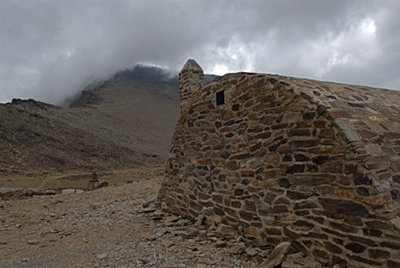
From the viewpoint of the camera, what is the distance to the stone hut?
15.8ft

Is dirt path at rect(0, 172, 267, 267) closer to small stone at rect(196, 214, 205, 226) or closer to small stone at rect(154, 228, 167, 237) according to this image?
small stone at rect(154, 228, 167, 237)

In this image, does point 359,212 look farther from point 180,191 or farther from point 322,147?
point 180,191

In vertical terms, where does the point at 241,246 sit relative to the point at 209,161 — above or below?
→ below

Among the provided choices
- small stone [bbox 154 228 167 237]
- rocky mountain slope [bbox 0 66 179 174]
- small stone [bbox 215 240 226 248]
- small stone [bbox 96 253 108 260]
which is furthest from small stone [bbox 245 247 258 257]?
rocky mountain slope [bbox 0 66 179 174]

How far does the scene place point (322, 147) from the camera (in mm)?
5348

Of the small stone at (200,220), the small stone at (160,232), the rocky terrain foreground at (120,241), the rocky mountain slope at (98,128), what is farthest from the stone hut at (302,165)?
the rocky mountain slope at (98,128)

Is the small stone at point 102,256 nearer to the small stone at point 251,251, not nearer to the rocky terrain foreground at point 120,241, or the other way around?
the rocky terrain foreground at point 120,241

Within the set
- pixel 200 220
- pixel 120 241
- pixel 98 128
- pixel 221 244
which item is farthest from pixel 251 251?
pixel 98 128

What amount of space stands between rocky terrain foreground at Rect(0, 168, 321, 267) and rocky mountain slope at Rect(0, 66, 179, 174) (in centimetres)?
1802

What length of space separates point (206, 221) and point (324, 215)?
303 cm

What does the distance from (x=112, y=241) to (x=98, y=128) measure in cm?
3949

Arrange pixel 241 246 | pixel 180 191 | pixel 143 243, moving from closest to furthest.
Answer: pixel 241 246 → pixel 143 243 → pixel 180 191

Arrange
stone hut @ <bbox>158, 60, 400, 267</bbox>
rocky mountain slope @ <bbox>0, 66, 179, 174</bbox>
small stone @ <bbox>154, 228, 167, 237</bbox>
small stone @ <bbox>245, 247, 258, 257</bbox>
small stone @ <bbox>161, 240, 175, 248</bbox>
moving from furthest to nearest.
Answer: rocky mountain slope @ <bbox>0, 66, 179, 174</bbox> < small stone @ <bbox>154, 228, 167, 237</bbox> < small stone @ <bbox>161, 240, 175, 248</bbox> < small stone @ <bbox>245, 247, 258, 257</bbox> < stone hut @ <bbox>158, 60, 400, 267</bbox>

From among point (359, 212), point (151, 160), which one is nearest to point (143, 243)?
point (359, 212)
